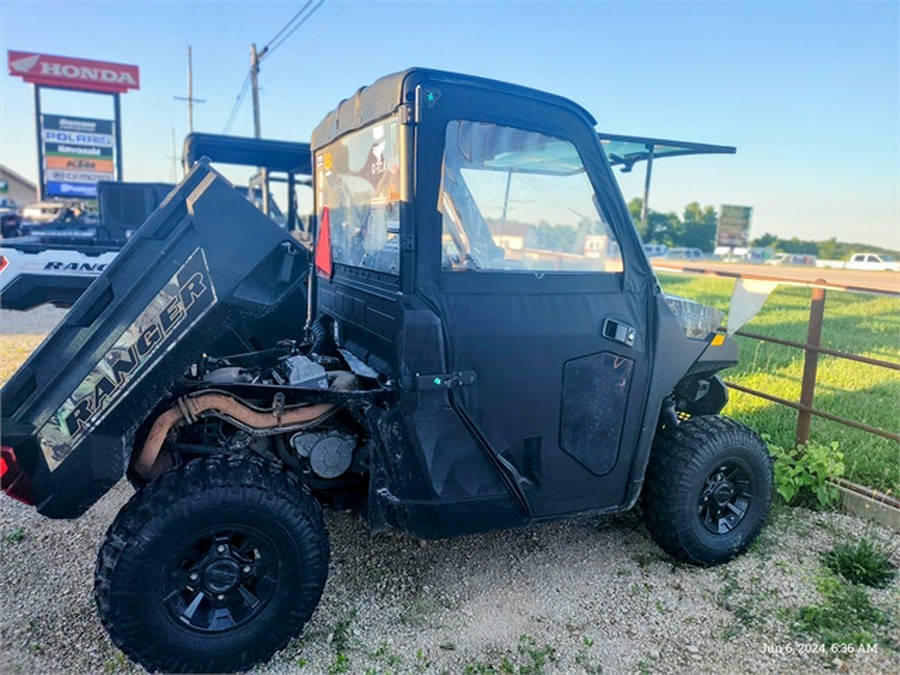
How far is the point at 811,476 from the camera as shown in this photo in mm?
4004

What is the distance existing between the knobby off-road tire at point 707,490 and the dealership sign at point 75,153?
74.2 feet

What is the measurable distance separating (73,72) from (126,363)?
81.9 feet

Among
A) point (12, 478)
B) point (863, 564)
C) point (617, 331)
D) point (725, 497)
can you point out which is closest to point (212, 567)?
point (12, 478)

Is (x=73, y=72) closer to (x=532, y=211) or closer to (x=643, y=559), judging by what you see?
(x=532, y=211)

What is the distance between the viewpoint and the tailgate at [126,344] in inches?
89.4

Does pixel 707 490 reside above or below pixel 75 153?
below

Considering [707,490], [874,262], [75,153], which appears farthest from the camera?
[874,262]

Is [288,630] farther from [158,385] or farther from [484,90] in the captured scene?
[484,90]

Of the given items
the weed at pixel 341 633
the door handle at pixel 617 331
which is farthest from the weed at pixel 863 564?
the weed at pixel 341 633

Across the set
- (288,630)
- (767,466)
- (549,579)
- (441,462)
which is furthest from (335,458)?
(767,466)

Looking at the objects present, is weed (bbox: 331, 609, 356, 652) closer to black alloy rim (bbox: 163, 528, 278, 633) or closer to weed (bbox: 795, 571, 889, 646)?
black alloy rim (bbox: 163, 528, 278, 633)

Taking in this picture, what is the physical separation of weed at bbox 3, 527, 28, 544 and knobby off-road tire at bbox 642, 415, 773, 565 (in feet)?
11.2

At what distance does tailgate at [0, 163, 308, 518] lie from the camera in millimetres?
2270

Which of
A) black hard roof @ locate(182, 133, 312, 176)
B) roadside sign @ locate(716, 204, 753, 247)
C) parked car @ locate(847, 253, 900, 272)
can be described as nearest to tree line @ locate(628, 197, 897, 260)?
roadside sign @ locate(716, 204, 753, 247)
